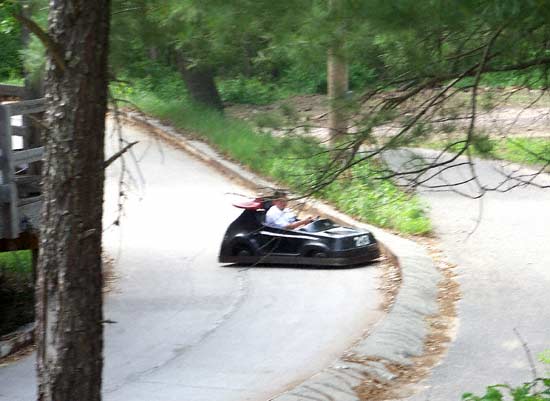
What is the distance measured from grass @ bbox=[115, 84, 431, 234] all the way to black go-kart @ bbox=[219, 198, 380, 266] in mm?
514

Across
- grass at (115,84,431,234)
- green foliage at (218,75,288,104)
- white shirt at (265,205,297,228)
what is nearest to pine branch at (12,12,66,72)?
grass at (115,84,431,234)

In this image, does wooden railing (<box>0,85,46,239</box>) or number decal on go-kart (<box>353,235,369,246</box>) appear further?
number decal on go-kart (<box>353,235,369,246</box>)

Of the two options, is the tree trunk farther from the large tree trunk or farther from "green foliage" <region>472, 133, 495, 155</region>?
the large tree trunk

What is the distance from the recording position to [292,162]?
8.09 meters

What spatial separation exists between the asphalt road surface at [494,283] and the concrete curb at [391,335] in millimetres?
369

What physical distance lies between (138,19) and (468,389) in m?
4.13

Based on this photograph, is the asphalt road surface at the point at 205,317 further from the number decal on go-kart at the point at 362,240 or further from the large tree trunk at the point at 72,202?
the large tree trunk at the point at 72,202

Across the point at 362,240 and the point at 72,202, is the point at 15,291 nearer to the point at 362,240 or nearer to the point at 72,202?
the point at 362,240

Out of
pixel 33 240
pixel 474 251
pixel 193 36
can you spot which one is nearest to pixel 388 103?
pixel 193 36

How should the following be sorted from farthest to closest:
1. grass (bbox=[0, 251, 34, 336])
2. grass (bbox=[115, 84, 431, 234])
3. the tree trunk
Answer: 1. the tree trunk
2. grass (bbox=[0, 251, 34, 336])
3. grass (bbox=[115, 84, 431, 234])

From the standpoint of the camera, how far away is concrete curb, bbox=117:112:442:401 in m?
8.60

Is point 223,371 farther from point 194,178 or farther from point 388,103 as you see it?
point 194,178

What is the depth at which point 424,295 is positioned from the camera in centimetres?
1177

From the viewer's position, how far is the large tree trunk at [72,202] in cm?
562
